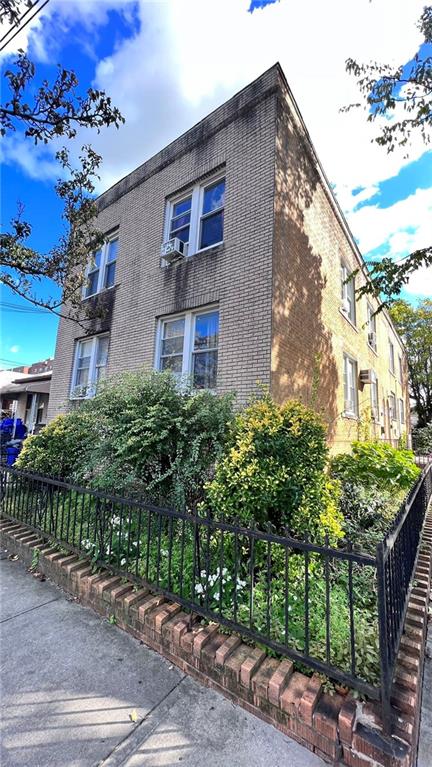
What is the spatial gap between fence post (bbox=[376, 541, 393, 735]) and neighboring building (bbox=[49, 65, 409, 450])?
13.0ft

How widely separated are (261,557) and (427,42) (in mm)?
10681

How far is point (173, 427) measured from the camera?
4633 mm

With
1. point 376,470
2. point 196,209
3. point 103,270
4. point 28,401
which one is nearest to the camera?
point 376,470

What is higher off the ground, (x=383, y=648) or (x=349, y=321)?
(x=349, y=321)

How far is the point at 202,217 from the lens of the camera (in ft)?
25.4

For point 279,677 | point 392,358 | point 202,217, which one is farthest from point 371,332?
point 279,677

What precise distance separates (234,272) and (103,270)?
206 inches

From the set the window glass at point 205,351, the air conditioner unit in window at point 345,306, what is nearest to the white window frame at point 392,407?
the air conditioner unit in window at point 345,306

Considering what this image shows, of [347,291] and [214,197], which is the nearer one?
[214,197]

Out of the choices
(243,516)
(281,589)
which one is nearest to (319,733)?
(281,589)

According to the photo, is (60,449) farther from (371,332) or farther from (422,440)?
(422,440)

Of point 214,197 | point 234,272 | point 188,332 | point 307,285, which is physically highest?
point 214,197

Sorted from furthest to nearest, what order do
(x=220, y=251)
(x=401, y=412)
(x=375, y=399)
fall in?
(x=401, y=412), (x=375, y=399), (x=220, y=251)

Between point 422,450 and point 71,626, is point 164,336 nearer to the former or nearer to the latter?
point 71,626
